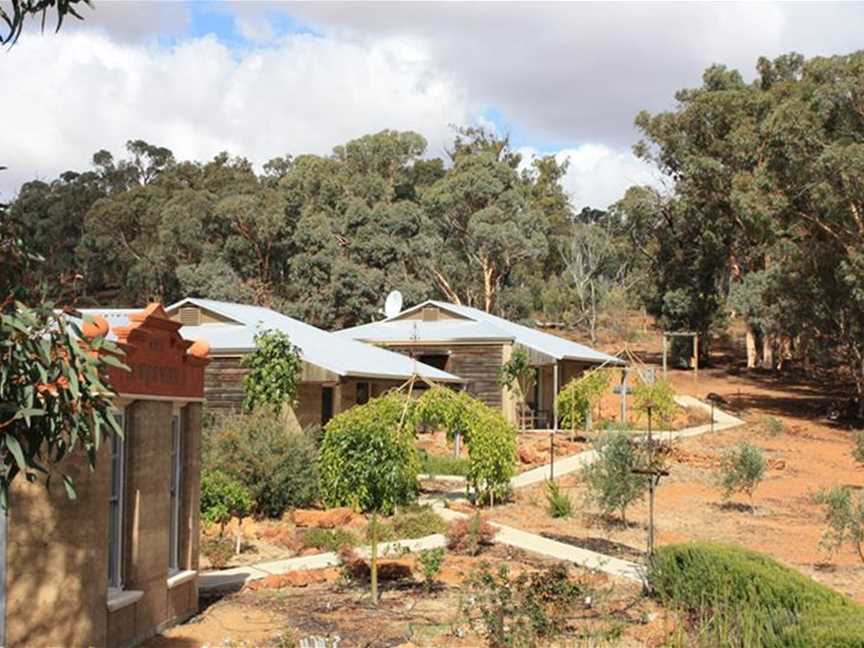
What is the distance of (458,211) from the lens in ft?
193

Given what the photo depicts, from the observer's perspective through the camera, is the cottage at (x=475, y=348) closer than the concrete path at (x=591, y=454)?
No

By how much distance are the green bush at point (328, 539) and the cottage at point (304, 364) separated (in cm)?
975

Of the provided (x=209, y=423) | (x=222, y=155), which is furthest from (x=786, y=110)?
(x=222, y=155)

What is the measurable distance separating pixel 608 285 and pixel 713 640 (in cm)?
6659

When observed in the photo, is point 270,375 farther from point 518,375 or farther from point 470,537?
point 518,375

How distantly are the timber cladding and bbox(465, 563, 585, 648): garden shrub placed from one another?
83.4 ft

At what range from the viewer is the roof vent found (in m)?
31.3

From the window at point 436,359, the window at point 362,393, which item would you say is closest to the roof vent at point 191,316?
the window at point 362,393

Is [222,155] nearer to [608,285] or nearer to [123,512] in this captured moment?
[608,285]

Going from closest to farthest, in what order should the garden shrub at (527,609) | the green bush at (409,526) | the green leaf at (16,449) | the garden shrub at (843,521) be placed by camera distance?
1. the green leaf at (16,449)
2. the garden shrub at (527,609)
3. the garden shrub at (843,521)
4. the green bush at (409,526)

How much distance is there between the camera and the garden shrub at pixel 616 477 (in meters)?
18.7

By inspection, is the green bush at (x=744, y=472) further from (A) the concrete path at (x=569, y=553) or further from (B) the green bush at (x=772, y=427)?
(B) the green bush at (x=772, y=427)

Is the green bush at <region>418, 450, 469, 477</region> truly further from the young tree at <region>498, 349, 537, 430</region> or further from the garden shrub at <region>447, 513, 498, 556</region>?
the garden shrub at <region>447, 513, 498, 556</region>

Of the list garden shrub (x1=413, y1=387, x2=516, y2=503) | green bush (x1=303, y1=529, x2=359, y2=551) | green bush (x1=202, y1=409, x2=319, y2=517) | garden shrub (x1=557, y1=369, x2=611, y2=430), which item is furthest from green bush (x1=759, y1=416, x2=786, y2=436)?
green bush (x1=303, y1=529, x2=359, y2=551)
